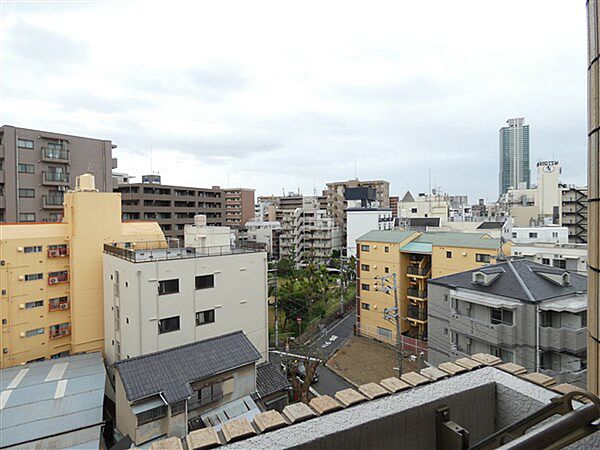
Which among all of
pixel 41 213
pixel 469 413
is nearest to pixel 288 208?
pixel 41 213

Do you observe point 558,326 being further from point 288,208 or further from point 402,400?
point 288,208

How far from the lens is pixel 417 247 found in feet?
73.6

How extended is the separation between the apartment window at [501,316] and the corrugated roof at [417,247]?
312 inches

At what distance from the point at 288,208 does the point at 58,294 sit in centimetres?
5592

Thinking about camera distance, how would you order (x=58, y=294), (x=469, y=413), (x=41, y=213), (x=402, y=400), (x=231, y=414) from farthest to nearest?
(x=41, y=213) → (x=58, y=294) → (x=231, y=414) → (x=469, y=413) → (x=402, y=400)

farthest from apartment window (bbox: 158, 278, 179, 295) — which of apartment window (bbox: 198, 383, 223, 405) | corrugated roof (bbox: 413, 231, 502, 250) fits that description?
corrugated roof (bbox: 413, 231, 502, 250)

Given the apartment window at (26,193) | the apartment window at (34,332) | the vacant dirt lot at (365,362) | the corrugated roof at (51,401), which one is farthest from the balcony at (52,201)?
the vacant dirt lot at (365,362)

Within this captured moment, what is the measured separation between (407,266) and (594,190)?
2114 cm

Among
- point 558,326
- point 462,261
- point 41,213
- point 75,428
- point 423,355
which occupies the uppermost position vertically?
point 41,213

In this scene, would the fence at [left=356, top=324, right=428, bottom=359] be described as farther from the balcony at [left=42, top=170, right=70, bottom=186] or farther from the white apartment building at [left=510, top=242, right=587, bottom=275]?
the balcony at [left=42, top=170, right=70, bottom=186]

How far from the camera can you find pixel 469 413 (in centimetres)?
256

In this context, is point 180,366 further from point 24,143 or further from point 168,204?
point 168,204

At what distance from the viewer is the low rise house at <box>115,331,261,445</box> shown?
36.0ft

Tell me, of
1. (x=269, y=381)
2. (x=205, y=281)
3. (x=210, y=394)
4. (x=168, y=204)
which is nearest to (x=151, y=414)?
(x=210, y=394)
